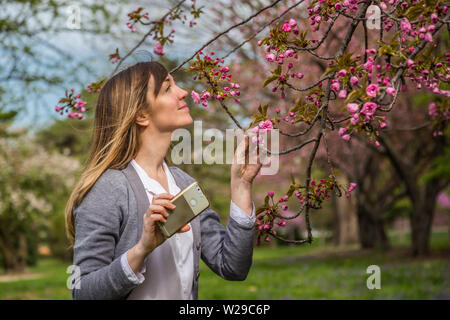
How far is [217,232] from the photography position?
2.26 m

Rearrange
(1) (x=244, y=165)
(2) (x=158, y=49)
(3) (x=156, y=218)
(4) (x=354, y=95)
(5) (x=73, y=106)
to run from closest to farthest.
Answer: (4) (x=354, y=95), (3) (x=156, y=218), (1) (x=244, y=165), (5) (x=73, y=106), (2) (x=158, y=49)

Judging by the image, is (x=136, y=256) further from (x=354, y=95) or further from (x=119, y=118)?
(x=354, y=95)

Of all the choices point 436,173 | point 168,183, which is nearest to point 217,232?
point 168,183

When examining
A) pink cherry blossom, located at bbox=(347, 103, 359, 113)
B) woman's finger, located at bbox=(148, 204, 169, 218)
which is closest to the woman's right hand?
woman's finger, located at bbox=(148, 204, 169, 218)

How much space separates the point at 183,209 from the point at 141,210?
324mm

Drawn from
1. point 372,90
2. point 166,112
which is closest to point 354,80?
point 372,90

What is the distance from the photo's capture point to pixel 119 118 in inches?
82.4

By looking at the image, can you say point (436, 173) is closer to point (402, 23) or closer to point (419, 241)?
point (419, 241)

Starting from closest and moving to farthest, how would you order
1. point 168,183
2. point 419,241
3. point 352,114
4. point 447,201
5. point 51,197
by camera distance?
1. point 352,114
2. point 168,183
3. point 419,241
4. point 51,197
5. point 447,201

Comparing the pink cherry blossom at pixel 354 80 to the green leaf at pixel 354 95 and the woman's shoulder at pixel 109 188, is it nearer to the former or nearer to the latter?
the green leaf at pixel 354 95

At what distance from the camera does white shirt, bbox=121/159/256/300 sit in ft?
6.16

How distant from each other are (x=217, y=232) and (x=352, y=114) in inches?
40.2

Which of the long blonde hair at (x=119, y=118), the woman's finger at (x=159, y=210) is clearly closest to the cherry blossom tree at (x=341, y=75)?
the long blonde hair at (x=119, y=118)
